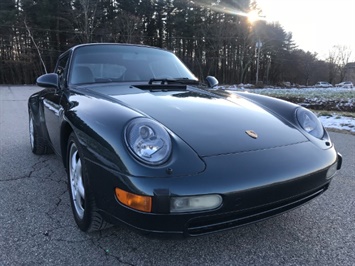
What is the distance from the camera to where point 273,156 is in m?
1.87

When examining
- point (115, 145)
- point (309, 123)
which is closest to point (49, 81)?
point (115, 145)

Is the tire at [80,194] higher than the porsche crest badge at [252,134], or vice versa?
the porsche crest badge at [252,134]

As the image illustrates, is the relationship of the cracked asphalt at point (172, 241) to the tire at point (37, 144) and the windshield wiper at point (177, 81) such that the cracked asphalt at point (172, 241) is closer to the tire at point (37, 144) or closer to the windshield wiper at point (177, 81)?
the tire at point (37, 144)

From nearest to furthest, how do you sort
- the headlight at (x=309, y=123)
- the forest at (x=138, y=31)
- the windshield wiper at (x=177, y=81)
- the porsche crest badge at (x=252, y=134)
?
1. the porsche crest badge at (x=252, y=134)
2. the headlight at (x=309, y=123)
3. the windshield wiper at (x=177, y=81)
4. the forest at (x=138, y=31)

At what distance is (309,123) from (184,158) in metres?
1.25

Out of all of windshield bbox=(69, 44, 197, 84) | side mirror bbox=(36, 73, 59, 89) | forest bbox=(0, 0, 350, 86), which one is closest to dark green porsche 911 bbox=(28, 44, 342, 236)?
windshield bbox=(69, 44, 197, 84)

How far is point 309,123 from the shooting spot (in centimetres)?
244

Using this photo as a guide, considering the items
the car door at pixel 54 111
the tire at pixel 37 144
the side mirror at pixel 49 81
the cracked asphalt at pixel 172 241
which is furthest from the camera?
the tire at pixel 37 144

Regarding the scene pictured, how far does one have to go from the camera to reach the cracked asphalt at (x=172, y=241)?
1874 mm

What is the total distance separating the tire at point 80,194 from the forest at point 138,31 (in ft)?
109

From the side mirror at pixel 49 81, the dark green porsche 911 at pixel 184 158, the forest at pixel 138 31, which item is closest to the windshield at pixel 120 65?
the side mirror at pixel 49 81

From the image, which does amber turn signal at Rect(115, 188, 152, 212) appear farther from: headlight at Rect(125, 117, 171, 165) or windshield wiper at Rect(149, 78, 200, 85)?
windshield wiper at Rect(149, 78, 200, 85)

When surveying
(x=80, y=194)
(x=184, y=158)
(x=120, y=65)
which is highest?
(x=120, y=65)

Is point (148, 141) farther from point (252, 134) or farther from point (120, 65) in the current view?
point (120, 65)
